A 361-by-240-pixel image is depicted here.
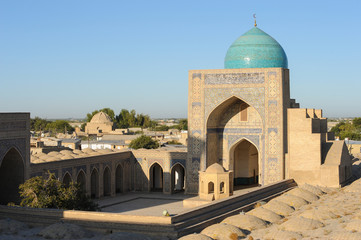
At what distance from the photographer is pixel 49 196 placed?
1477 centimetres

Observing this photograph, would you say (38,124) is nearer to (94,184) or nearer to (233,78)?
(94,184)

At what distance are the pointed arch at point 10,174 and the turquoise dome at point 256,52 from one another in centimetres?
1109

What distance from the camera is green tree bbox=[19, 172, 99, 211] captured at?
14539 mm

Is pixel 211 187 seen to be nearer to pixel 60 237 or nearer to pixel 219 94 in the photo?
pixel 219 94

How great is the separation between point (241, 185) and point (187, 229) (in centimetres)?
1182

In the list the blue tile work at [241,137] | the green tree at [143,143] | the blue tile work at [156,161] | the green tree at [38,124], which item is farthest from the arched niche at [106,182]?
the green tree at [38,124]

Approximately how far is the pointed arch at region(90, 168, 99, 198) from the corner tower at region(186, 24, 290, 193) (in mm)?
3994

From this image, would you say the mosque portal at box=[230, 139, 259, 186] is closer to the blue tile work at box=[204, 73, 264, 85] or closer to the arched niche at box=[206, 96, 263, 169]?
the arched niche at box=[206, 96, 263, 169]

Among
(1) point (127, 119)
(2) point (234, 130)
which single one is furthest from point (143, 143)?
(1) point (127, 119)

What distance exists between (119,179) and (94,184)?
5.42ft

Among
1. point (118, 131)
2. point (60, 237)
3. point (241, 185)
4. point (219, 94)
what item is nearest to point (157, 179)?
point (241, 185)

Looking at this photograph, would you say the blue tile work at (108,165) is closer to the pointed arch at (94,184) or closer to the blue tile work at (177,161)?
the pointed arch at (94,184)

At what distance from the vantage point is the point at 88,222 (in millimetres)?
12227

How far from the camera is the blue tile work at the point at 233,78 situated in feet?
70.2
